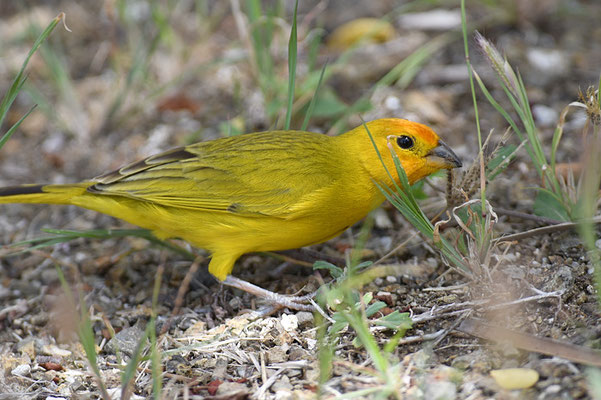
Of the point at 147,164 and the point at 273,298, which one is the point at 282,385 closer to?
the point at 273,298

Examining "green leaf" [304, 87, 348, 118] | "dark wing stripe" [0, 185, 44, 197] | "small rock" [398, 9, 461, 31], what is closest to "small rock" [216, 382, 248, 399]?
"dark wing stripe" [0, 185, 44, 197]

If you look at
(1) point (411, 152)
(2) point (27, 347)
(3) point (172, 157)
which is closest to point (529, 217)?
(1) point (411, 152)

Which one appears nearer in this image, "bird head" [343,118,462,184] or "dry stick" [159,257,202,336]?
"dry stick" [159,257,202,336]

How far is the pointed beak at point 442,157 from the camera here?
3.51 meters

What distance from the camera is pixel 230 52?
580cm

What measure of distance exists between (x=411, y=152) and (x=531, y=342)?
1.26 meters

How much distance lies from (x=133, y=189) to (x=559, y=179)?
2214mm

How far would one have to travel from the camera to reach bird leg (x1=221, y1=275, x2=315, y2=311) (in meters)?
3.36

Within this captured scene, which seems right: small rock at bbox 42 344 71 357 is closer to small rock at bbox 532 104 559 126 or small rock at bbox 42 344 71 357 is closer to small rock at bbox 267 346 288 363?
small rock at bbox 267 346 288 363

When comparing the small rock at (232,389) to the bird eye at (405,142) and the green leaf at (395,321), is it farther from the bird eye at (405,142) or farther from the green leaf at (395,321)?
the bird eye at (405,142)

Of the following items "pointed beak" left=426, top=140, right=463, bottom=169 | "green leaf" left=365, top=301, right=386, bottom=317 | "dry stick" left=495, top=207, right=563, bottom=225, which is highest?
"pointed beak" left=426, top=140, right=463, bottom=169

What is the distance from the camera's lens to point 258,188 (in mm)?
3613

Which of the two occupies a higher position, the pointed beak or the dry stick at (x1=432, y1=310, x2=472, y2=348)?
the pointed beak

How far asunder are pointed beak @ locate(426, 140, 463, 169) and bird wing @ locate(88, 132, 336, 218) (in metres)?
0.52
